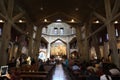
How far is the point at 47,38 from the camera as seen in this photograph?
32.5m

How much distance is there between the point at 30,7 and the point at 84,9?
20.5ft

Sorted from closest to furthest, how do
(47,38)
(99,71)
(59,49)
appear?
(99,71) < (47,38) < (59,49)

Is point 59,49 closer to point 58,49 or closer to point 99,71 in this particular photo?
point 58,49

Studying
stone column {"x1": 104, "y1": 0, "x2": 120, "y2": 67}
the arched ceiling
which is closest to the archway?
the arched ceiling

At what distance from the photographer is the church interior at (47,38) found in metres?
9.84

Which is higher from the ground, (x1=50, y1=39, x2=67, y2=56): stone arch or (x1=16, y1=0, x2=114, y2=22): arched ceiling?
(x1=16, y1=0, x2=114, y2=22): arched ceiling

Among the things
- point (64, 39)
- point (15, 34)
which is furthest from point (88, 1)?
point (64, 39)

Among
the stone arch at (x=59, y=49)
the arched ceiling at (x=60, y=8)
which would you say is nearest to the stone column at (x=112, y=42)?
the arched ceiling at (x=60, y=8)

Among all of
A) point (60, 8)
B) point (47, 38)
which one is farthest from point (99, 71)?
point (47, 38)

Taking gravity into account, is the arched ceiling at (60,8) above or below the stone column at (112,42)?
above

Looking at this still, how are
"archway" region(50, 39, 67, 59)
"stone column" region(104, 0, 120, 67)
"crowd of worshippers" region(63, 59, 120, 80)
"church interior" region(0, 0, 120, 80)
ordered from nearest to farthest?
"crowd of worshippers" region(63, 59, 120, 80), "church interior" region(0, 0, 120, 80), "stone column" region(104, 0, 120, 67), "archway" region(50, 39, 67, 59)

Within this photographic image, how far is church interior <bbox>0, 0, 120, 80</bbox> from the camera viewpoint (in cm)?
984

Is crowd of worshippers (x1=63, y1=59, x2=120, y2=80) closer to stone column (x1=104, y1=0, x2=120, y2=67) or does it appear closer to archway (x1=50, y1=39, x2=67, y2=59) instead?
stone column (x1=104, y1=0, x2=120, y2=67)

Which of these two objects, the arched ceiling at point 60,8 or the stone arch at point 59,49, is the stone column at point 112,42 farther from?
the stone arch at point 59,49
